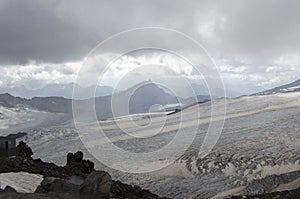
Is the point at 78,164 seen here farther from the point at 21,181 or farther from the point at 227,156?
the point at 227,156

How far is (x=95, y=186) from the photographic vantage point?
46.7ft

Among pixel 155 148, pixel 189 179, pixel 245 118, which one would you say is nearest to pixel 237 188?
pixel 189 179

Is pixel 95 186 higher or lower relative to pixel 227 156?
higher

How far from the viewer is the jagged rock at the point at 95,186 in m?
14.1

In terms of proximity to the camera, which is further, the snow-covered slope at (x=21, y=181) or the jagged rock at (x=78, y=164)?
the jagged rock at (x=78, y=164)

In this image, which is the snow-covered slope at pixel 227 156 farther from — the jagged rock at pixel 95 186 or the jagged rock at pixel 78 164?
the jagged rock at pixel 95 186

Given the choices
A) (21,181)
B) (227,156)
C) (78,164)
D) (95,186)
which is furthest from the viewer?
(227,156)

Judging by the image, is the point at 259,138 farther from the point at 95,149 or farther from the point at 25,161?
the point at 25,161

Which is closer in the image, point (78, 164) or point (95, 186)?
point (95, 186)

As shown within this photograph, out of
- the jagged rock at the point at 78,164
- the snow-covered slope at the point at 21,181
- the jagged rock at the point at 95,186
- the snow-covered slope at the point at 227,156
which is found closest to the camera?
the jagged rock at the point at 95,186

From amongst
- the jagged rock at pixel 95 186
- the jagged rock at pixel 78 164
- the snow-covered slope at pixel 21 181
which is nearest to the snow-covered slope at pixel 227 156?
the jagged rock at pixel 78 164

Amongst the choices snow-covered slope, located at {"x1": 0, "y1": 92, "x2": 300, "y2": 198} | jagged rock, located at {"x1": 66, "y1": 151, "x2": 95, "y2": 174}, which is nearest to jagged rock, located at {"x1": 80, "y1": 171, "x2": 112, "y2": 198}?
jagged rock, located at {"x1": 66, "y1": 151, "x2": 95, "y2": 174}

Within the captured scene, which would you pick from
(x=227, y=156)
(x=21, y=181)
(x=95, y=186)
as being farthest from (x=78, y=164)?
(x=227, y=156)

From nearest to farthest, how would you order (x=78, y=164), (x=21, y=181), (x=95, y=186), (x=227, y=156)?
(x=95, y=186)
(x=21, y=181)
(x=78, y=164)
(x=227, y=156)
